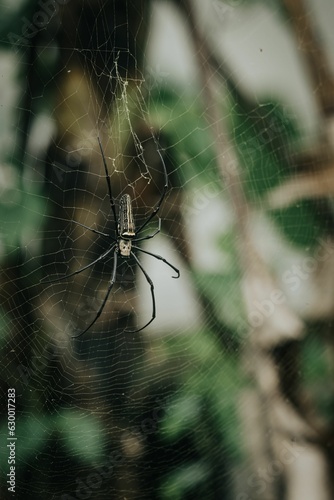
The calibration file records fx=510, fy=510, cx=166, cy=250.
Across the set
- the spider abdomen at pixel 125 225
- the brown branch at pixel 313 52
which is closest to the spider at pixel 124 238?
the spider abdomen at pixel 125 225

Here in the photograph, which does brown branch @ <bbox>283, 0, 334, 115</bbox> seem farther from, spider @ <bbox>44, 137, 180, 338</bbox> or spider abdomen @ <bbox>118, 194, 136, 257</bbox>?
spider abdomen @ <bbox>118, 194, 136, 257</bbox>

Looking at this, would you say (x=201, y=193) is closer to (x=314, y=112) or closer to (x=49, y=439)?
(x=314, y=112)

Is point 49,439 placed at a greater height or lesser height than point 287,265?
lesser

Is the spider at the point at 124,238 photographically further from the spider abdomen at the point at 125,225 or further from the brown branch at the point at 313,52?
the brown branch at the point at 313,52

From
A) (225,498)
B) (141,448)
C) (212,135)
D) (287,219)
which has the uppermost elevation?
(212,135)

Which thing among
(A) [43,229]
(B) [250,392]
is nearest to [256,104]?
(A) [43,229]
